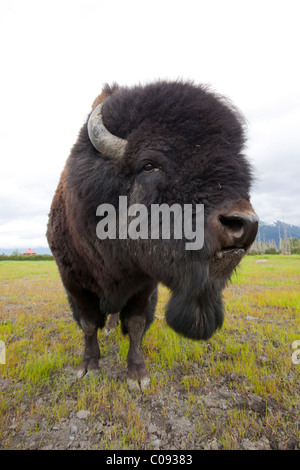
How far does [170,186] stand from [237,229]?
2.06 feet

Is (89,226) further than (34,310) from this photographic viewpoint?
No

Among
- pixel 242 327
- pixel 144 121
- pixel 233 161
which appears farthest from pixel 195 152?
pixel 242 327

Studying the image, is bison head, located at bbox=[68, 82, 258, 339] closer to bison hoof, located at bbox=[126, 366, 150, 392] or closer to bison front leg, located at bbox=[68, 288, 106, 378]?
bison front leg, located at bbox=[68, 288, 106, 378]

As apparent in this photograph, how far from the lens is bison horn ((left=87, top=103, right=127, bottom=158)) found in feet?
7.29

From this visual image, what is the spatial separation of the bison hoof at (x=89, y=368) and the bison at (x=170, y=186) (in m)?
0.58

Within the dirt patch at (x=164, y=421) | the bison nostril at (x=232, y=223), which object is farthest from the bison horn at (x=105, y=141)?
the dirt patch at (x=164, y=421)

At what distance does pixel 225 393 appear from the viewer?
260cm

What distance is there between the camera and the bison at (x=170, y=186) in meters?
1.82

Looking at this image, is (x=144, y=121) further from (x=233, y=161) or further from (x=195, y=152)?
(x=233, y=161)

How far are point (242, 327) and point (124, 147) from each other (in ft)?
12.7

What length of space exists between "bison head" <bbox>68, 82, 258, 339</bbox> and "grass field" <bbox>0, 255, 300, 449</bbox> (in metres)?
0.82

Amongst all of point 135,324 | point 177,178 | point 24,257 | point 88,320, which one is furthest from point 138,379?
point 24,257

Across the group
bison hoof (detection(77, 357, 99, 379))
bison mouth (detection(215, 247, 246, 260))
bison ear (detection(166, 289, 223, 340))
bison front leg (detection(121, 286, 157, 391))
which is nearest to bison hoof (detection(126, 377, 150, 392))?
bison front leg (detection(121, 286, 157, 391))
